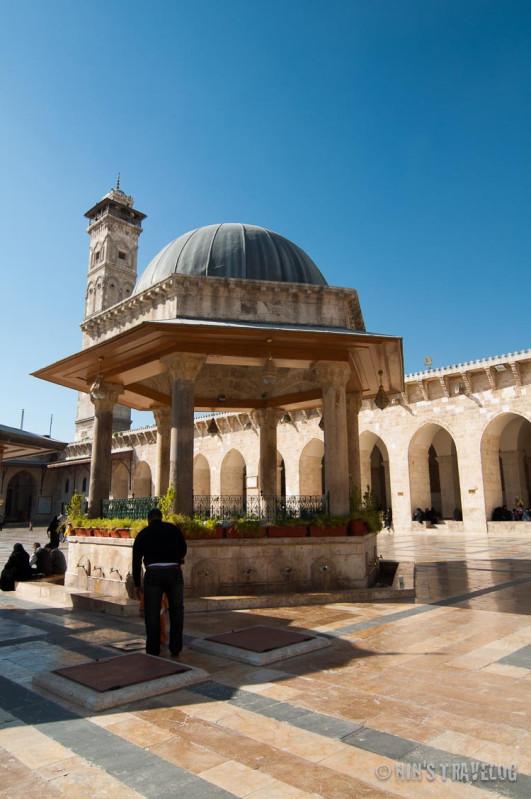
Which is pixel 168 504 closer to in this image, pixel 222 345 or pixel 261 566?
pixel 261 566

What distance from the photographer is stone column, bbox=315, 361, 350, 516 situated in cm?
1021

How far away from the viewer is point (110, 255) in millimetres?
58969

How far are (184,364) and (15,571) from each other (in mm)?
5531

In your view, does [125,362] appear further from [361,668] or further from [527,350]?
[527,350]

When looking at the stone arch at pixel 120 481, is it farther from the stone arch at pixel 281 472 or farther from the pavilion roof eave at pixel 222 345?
the pavilion roof eave at pixel 222 345

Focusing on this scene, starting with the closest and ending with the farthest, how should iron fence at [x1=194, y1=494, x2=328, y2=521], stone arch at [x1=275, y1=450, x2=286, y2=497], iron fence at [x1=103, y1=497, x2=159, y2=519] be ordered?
iron fence at [x1=194, y1=494, x2=328, y2=521]
iron fence at [x1=103, y1=497, x2=159, y2=519]
stone arch at [x1=275, y1=450, x2=286, y2=497]

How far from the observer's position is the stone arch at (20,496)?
169ft

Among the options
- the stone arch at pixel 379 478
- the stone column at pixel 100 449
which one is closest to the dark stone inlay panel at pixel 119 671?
the stone column at pixel 100 449

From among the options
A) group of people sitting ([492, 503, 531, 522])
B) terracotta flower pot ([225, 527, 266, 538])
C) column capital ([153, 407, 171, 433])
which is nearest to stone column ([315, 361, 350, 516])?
terracotta flower pot ([225, 527, 266, 538])

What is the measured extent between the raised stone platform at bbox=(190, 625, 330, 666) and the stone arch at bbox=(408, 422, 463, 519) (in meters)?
23.9

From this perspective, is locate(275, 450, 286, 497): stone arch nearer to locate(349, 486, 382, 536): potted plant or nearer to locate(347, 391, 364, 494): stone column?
locate(347, 391, 364, 494): stone column

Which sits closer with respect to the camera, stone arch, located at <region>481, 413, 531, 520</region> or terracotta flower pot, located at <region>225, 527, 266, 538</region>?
terracotta flower pot, located at <region>225, 527, 266, 538</region>

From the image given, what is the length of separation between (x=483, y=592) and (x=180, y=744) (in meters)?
7.30

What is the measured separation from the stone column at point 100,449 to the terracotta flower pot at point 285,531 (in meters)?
4.27
